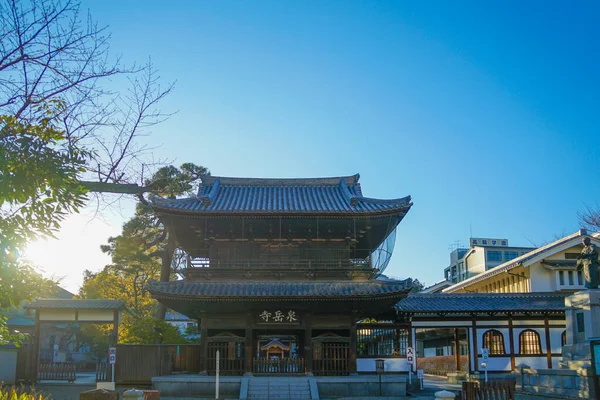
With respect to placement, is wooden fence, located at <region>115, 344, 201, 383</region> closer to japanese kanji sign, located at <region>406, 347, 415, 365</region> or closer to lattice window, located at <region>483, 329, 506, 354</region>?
japanese kanji sign, located at <region>406, 347, 415, 365</region>

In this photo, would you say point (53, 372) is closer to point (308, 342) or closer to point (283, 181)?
point (308, 342)

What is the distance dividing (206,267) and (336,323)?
7.16 meters

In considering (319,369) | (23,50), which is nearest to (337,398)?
(319,369)

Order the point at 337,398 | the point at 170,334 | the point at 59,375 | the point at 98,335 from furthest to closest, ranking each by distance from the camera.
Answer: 1. the point at 98,335
2. the point at 170,334
3. the point at 59,375
4. the point at 337,398

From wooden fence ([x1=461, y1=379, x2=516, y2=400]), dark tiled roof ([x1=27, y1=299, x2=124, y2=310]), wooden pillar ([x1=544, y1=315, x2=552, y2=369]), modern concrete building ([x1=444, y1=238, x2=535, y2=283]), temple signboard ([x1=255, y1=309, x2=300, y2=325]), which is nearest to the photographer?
wooden fence ([x1=461, y1=379, x2=516, y2=400])

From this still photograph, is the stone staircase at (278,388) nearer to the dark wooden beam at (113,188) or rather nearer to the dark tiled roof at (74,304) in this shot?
the dark tiled roof at (74,304)

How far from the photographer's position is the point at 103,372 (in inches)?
1126

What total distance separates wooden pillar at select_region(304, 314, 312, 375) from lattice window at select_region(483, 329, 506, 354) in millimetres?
11087

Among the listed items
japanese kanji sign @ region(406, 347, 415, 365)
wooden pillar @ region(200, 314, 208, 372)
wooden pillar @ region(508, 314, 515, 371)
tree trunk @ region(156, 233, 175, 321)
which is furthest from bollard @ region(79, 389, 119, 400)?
tree trunk @ region(156, 233, 175, 321)

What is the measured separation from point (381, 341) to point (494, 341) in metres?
6.67

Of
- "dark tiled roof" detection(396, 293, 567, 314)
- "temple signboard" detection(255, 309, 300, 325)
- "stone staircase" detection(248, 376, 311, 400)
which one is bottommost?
"stone staircase" detection(248, 376, 311, 400)

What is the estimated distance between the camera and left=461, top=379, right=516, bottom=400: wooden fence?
15922 mm

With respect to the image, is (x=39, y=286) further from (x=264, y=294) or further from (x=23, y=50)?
Answer: (x=264, y=294)

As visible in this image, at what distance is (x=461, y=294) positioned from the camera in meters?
35.6
